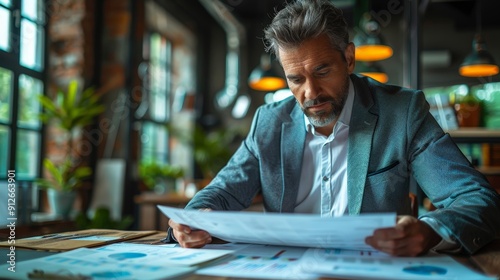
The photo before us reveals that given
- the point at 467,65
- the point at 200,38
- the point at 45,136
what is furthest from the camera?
the point at 200,38

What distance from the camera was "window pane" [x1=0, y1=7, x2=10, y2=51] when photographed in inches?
151

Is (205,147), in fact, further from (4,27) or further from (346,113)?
(346,113)

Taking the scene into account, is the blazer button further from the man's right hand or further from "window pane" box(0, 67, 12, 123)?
"window pane" box(0, 67, 12, 123)

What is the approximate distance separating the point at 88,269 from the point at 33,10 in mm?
4326

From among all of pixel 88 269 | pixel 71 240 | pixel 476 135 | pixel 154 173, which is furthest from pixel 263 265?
pixel 154 173

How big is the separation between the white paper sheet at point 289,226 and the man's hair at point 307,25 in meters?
0.65

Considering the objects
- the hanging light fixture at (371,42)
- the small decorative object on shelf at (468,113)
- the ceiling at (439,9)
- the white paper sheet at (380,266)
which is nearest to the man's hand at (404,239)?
the white paper sheet at (380,266)

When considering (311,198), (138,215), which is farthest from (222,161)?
(311,198)

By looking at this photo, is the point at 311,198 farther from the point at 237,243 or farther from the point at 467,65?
the point at 467,65

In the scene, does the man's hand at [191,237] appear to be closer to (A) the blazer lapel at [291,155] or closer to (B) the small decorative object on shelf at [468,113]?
(A) the blazer lapel at [291,155]

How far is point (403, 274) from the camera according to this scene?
805 millimetres

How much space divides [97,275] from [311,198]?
0.88 meters

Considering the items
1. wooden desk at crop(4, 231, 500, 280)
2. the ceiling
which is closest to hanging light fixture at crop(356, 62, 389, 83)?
the ceiling

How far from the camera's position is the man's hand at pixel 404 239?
0.94 m
